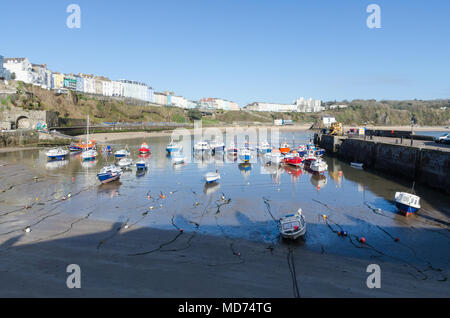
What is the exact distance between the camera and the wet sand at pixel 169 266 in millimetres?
9750

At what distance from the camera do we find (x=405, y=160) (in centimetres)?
3195

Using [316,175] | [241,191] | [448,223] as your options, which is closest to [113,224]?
[241,191]

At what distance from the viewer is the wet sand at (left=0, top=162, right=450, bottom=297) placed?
9.75 meters

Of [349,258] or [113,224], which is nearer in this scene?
[349,258]

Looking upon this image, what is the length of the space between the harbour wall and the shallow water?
76.0 inches

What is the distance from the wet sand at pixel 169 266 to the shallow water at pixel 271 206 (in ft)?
4.70

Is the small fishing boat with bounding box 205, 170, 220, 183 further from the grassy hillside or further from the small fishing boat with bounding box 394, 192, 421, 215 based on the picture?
the grassy hillside

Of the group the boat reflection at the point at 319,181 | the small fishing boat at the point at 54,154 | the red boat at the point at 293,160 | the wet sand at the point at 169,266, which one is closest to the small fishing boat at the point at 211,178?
the boat reflection at the point at 319,181

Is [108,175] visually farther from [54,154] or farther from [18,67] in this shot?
[18,67]

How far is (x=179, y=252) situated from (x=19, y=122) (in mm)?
66268

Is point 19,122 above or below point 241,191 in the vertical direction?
above

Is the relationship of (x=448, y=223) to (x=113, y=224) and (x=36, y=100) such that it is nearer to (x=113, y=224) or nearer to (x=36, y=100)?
(x=113, y=224)

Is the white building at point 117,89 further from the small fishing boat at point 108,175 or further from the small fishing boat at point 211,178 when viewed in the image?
the small fishing boat at point 211,178
